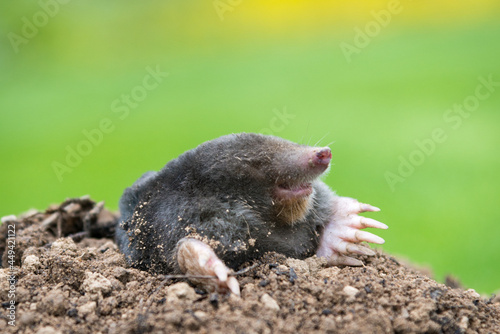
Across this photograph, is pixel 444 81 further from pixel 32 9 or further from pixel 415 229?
pixel 32 9

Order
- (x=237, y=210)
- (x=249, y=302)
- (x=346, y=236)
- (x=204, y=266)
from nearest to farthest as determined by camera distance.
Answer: (x=249, y=302) → (x=204, y=266) → (x=237, y=210) → (x=346, y=236)

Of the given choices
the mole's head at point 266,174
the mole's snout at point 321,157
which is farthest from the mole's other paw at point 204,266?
the mole's snout at point 321,157

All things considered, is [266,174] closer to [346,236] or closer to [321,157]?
[321,157]

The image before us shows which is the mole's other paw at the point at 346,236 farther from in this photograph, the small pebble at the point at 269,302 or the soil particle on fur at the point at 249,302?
the small pebble at the point at 269,302

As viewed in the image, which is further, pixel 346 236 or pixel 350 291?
pixel 346 236

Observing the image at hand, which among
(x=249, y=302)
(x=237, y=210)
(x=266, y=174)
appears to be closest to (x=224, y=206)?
(x=237, y=210)
